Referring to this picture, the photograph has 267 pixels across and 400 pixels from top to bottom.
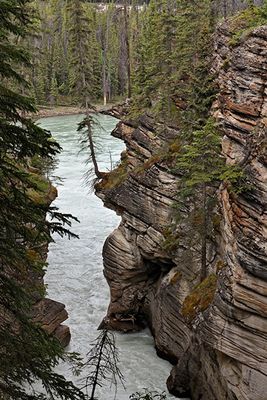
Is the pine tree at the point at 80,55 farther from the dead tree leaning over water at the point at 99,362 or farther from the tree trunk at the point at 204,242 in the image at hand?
the dead tree leaning over water at the point at 99,362

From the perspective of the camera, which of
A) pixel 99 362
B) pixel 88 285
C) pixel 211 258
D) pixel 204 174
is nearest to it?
pixel 99 362

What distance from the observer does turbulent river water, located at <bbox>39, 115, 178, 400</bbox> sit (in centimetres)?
1956

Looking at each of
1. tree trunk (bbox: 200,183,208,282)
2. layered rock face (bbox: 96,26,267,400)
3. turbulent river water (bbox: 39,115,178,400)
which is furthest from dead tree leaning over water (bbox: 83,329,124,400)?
tree trunk (bbox: 200,183,208,282)

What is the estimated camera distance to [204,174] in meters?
14.7

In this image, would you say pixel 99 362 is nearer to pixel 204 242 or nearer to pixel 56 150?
pixel 56 150

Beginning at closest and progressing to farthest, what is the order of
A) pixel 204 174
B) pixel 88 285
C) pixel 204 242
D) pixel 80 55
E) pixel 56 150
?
pixel 56 150 < pixel 204 174 < pixel 204 242 < pixel 88 285 < pixel 80 55

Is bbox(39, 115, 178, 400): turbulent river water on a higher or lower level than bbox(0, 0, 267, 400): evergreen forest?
lower

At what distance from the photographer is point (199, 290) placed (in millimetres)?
16469

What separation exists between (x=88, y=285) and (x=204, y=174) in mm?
14050

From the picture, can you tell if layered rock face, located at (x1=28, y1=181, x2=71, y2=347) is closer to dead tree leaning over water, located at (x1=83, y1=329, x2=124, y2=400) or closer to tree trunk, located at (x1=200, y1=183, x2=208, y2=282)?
dead tree leaning over water, located at (x1=83, y1=329, x2=124, y2=400)

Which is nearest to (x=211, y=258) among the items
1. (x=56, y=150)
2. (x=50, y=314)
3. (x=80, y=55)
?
(x=50, y=314)

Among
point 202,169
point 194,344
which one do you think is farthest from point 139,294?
point 202,169

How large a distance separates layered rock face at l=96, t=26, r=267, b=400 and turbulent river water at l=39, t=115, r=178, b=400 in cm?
92

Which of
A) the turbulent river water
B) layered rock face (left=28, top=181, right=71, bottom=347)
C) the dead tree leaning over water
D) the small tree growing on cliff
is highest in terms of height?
the small tree growing on cliff
